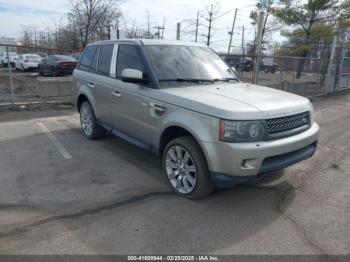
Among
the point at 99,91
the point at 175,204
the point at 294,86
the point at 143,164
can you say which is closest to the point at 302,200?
the point at 175,204

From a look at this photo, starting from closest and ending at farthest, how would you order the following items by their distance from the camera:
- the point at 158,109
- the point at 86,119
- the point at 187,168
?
the point at 187,168
the point at 158,109
the point at 86,119

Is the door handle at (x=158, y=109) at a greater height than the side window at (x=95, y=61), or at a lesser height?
lesser

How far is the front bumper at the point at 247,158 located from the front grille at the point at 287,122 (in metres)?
0.13

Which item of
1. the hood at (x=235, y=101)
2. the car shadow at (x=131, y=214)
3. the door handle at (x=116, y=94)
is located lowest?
the car shadow at (x=131, y=214)

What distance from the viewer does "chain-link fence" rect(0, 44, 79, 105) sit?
35.4ft

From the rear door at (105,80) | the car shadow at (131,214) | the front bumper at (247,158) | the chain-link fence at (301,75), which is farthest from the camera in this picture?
the chain-link fence at (301,75)

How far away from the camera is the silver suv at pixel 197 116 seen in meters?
3.46

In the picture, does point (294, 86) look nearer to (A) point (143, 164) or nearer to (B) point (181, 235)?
(A) point (143, 164)

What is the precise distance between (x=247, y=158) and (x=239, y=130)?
0.31 meters

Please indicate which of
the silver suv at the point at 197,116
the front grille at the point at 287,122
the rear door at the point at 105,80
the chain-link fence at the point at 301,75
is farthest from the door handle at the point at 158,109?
Answer: the chain-link fence at the point at 301,75

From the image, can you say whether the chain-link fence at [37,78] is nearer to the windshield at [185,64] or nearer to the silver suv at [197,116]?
the silver suv at [197,116]

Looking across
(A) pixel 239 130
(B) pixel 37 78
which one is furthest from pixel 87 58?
(B) pixel 37 78

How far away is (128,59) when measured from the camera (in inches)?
198

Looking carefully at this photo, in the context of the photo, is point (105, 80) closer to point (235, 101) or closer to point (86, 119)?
point (86, 119)
